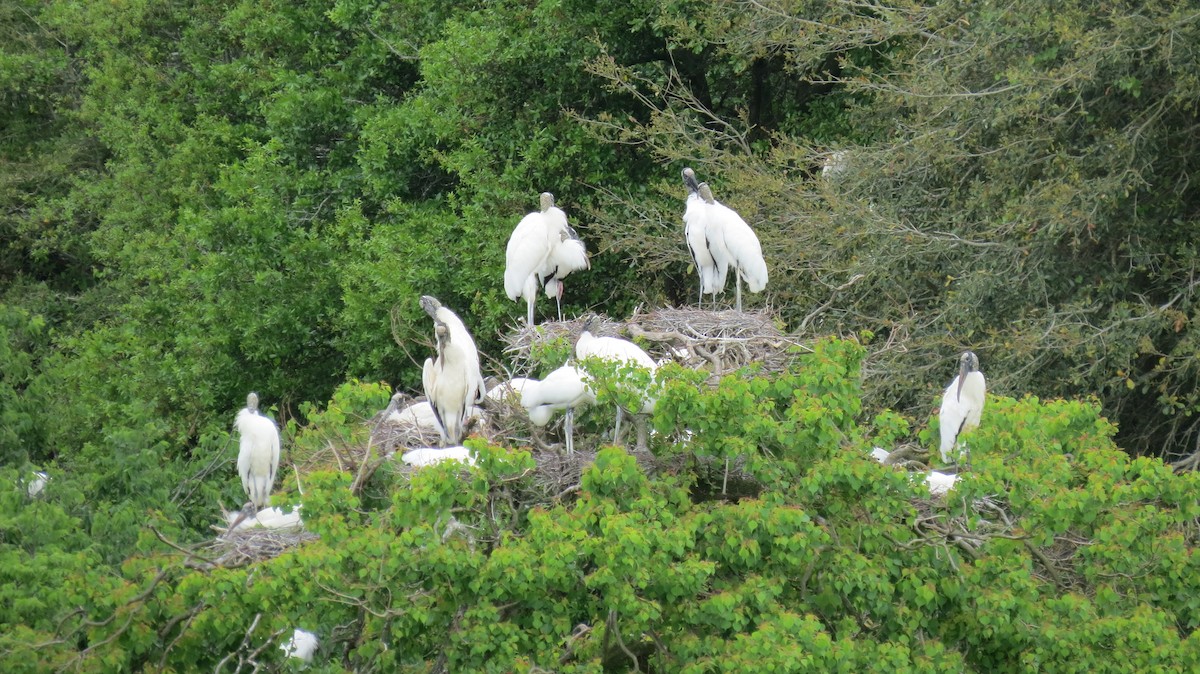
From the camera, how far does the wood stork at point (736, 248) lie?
10.3m

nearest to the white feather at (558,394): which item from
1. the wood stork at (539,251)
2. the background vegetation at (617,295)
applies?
the background vegetation at (617,295)

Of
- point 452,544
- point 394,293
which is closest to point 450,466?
point 452,544

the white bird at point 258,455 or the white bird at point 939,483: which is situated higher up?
the white bird at point 939,483

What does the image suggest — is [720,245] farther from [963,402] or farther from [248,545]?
[248,545]

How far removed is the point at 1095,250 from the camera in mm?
11445

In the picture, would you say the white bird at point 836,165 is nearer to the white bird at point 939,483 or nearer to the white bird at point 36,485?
the white bird at point 939,483

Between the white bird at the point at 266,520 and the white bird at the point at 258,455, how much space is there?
0.39 m

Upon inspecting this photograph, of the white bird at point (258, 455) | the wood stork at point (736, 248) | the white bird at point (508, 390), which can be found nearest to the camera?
the white bird at point (508, 390)

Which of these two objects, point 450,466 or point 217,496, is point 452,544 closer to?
point 450,466

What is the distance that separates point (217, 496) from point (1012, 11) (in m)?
6.54

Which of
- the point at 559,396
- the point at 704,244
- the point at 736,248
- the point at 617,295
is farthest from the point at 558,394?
the point at 617,295

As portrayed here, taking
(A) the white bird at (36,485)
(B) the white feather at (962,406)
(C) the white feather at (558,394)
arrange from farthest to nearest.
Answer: (A) the white bird at (36,485) < (B) the white feather at (962,406) < (C) the white feather at (558,394)

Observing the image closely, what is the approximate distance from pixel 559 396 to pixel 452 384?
1.09m

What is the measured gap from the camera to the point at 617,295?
14.8m
